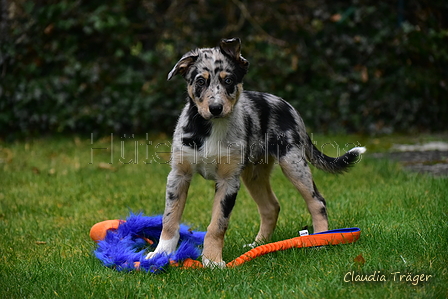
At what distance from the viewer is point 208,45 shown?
8.96 metres

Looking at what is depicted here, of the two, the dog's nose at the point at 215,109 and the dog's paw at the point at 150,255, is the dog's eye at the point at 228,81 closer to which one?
the dog's nose at the point at 215,109

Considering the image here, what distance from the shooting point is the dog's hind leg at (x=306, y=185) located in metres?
3.87

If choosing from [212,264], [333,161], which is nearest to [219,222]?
[212,264]

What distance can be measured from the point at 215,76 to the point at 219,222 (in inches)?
36.4

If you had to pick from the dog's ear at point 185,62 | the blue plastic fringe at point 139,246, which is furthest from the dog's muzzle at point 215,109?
the blue plastic fringe at point 139,246

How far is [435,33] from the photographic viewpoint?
27.7ft

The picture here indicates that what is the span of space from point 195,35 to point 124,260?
238 inches

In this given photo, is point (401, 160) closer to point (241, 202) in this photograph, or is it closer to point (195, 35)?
point (241, 202)

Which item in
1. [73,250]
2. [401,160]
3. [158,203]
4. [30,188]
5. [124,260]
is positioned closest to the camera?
[124,260]

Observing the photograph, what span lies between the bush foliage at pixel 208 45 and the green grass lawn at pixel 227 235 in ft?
5.58

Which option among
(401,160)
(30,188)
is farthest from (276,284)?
(401,160)

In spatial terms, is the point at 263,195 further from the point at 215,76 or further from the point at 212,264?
the point at 215,76

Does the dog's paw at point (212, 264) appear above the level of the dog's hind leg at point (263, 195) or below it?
below

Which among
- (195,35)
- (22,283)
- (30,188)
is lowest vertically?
(30,188)
